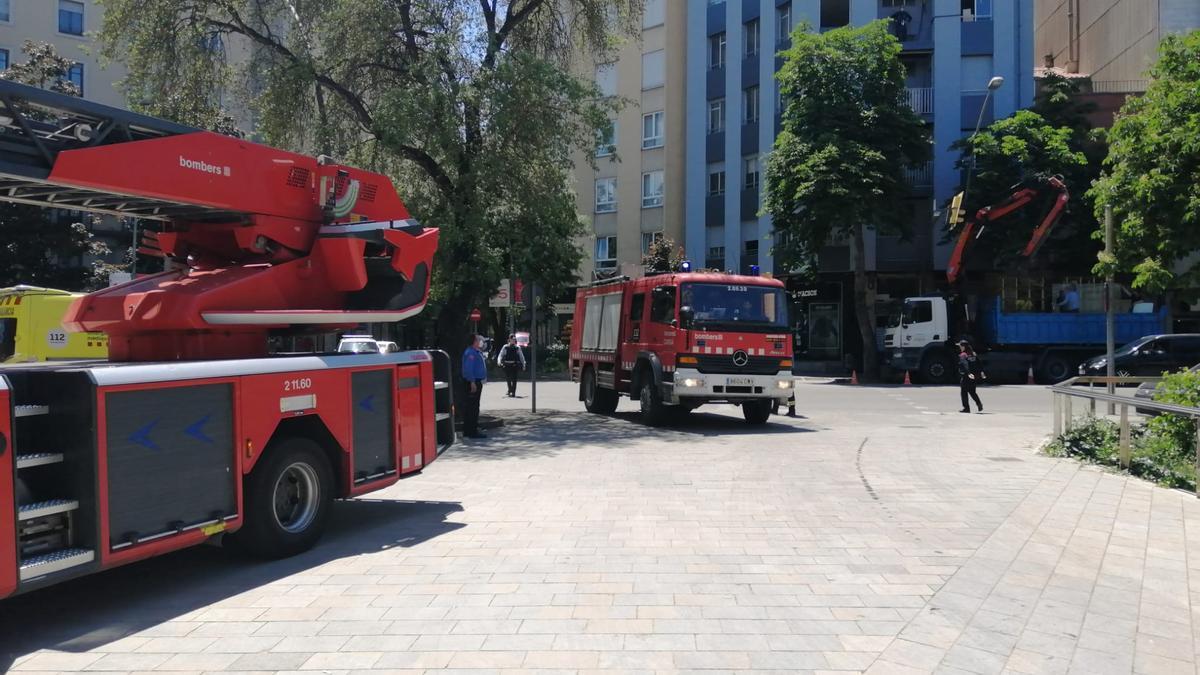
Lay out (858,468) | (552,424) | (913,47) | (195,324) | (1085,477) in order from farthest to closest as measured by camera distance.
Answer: (913,47)
(552,424)
(858,468)
(1085,477)
(195,324)

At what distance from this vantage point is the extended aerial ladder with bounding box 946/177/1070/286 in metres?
29.6

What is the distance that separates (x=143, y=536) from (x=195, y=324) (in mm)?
1762

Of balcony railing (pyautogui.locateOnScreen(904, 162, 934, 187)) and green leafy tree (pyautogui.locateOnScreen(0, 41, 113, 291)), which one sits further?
balcony railing (pyautogui.locateOnScreen(904, 162, 934, 187))

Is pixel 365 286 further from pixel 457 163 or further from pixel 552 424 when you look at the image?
pixel 552 424

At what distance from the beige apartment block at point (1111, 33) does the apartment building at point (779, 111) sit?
551 cm

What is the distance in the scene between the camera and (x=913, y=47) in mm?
36438

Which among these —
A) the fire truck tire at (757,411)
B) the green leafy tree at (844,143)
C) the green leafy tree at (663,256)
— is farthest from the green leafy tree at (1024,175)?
the fire truck tire at (757,411)

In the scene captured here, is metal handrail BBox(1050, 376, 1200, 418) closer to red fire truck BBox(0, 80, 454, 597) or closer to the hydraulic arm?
red fire truck BBox(0, 80, 454, 597)

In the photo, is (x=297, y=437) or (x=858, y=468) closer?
(x=297, y=437)

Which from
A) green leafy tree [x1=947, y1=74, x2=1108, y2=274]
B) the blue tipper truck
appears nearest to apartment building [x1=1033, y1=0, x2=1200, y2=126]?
green leafy tree [x1=947, y1=74, x2=1108, y2=274]

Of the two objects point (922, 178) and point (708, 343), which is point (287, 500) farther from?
point (922, 178)

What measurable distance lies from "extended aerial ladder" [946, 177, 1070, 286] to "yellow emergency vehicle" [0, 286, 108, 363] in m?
26.0

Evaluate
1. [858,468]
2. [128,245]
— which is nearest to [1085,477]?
[858,468]

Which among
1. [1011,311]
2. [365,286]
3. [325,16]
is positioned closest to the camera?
[365,286]
